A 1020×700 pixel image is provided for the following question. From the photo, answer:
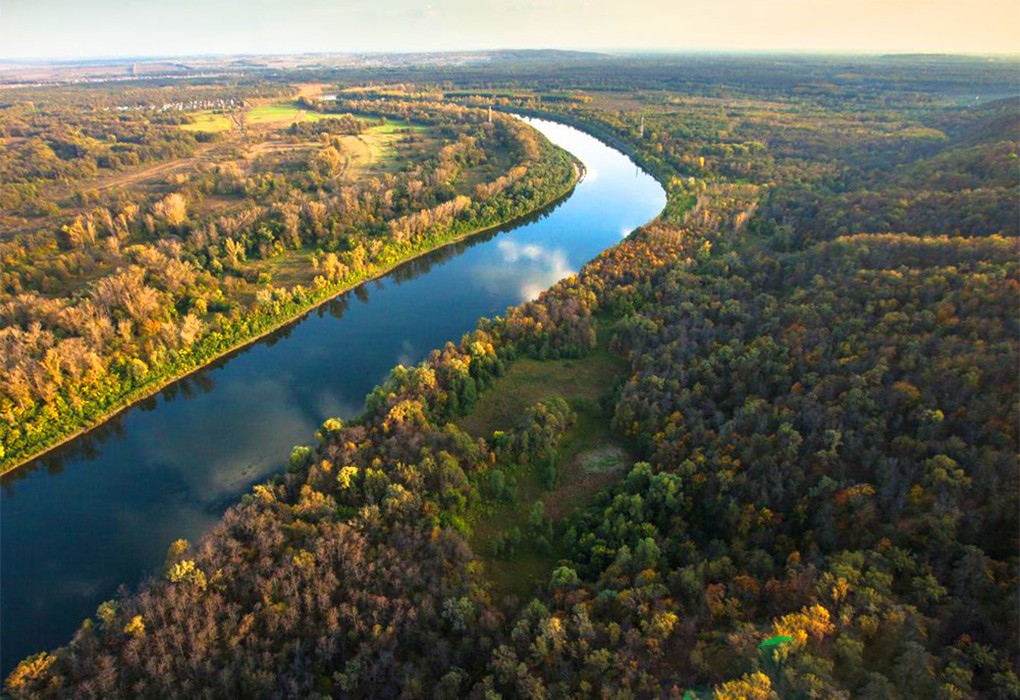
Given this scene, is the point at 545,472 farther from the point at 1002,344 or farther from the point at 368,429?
the point at 1002,344

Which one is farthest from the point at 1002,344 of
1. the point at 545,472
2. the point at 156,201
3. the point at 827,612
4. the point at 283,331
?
the point at 156,201

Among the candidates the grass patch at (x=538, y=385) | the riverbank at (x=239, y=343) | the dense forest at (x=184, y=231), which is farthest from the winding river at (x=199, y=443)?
the grass patch at (x=538, y=385)

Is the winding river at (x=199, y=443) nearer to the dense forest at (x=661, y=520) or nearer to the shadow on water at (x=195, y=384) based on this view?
the shadow on water at (x=195, y=384)

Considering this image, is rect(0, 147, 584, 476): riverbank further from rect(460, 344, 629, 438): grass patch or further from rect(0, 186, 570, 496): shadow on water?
rect(460, 344, 629, 438): grass patch

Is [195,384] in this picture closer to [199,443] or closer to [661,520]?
[199,443]

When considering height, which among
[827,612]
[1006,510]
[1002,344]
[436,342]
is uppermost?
[1002,344]

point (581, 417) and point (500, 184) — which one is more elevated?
point (500, 184)
